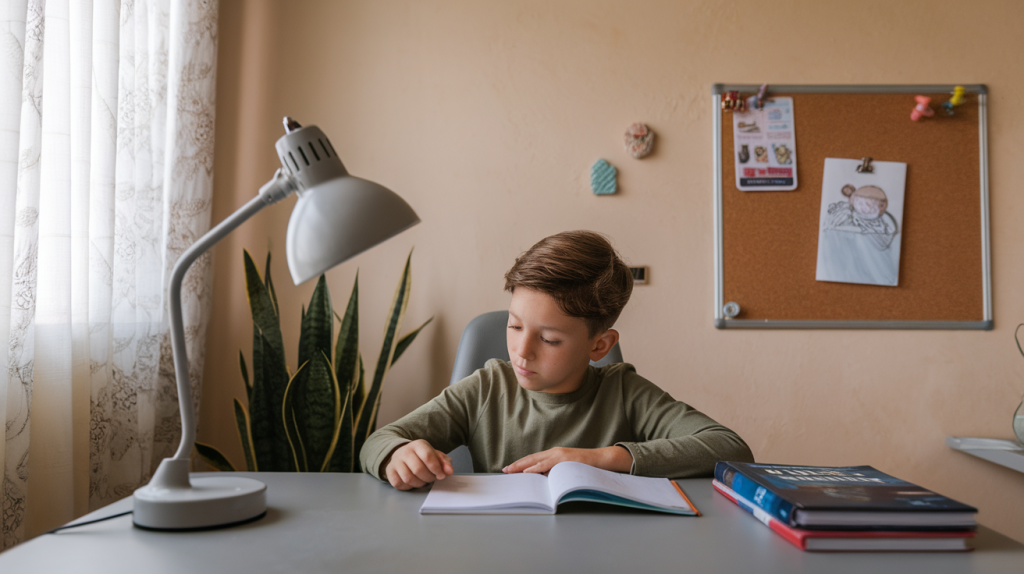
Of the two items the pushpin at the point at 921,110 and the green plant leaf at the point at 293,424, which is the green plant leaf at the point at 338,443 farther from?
the pushpin at the point at 921,110

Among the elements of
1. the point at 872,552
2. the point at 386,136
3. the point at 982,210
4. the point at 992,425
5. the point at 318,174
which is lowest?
the point at 992,425

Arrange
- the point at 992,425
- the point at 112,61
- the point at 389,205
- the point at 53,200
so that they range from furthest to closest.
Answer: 1. the point at 992,425
2. the point at 112,61
3. the point at 53,200
4. the point at 389,205

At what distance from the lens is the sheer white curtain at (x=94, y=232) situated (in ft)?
4.11

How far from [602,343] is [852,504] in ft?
1.97

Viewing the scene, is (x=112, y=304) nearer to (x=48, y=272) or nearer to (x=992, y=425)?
(x=48, y=272)

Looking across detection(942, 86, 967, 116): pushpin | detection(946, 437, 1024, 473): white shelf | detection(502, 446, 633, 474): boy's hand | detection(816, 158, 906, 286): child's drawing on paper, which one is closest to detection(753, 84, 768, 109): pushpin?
detection(816, 158, 906, 286): child's drawing on paper

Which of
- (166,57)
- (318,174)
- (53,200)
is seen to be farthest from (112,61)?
(318,174)

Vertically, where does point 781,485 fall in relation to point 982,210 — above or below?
below

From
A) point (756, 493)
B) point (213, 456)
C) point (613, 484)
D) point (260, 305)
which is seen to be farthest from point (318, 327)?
point (756, 493)

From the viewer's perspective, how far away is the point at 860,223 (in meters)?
2.09

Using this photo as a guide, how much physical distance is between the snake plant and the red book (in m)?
1.35

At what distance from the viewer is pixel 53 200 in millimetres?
1364

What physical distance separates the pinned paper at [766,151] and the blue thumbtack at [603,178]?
0.43m

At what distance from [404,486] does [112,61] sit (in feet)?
4.61
